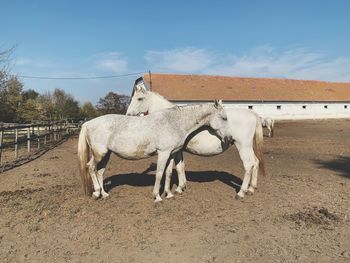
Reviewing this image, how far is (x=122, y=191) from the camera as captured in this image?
→ 7297 millimetres

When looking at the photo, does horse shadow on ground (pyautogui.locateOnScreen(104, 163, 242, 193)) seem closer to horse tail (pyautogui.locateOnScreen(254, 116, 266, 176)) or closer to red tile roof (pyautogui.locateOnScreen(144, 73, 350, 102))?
horse tail (pyautogui.locateOnScreen(254, 116, 266, 176))

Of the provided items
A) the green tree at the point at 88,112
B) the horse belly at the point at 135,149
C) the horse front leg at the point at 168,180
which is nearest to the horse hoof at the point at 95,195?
the horse belly at the point at 135,149

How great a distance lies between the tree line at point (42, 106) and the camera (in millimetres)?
16891

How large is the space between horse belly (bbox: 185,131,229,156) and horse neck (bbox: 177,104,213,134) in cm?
39

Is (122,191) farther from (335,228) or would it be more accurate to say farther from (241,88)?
(241,88)

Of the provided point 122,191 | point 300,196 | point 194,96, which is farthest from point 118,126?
point 194,96

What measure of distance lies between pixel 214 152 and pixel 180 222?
217 centimetres

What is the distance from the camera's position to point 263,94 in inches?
1693

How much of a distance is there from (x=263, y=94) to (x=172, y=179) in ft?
122

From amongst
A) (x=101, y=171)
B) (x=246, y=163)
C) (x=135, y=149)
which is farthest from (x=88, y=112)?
(x=246, y=163)

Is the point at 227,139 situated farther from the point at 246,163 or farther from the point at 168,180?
the point at 168,180

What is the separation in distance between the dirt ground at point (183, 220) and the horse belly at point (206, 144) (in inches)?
37.0

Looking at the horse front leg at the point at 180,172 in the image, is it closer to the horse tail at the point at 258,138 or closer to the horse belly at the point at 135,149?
the horse belly at the point at 135,149

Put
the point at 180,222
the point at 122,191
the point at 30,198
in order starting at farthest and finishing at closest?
the point at 122,191 < the point at 30,198 < the point at 180,222
